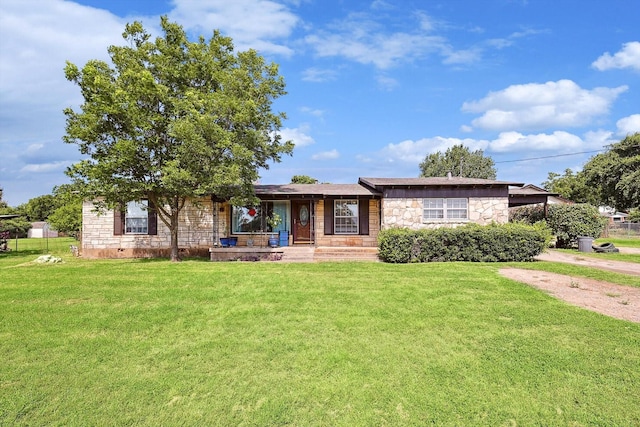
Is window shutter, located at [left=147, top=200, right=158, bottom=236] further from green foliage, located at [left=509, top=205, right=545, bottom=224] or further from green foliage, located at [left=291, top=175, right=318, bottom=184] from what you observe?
green foliage, located at [left=291, top=175, right=318, bottom=184]

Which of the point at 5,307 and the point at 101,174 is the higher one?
the point at 101,174

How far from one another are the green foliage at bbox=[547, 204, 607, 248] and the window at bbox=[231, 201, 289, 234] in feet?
45.7

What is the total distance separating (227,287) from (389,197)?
31.6 ft

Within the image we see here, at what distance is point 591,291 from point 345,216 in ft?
35.8

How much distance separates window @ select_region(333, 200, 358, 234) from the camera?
18328 millimetres

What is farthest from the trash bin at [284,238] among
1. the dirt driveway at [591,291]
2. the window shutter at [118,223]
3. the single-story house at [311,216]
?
the dirt driveway at [591,291]

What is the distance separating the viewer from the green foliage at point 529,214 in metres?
20.8

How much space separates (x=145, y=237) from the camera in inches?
685

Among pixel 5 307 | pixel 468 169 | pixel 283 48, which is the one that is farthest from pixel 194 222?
pixel 468 169

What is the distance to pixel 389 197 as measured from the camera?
16797mm

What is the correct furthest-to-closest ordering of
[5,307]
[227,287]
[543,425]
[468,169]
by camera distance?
1. [468,169]
2. [227,287]
3. [5,307]
4. [543,425]

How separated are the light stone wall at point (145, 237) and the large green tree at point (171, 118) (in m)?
2.21

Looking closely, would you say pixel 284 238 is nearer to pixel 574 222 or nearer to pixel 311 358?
pixel 311 358

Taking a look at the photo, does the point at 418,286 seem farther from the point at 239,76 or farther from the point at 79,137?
the point at 79,137
